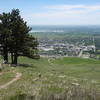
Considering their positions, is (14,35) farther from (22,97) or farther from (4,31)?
(22,97)

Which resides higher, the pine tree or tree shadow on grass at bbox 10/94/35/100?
the pine tree

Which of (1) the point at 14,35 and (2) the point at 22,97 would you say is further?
(1) the point at 14,35

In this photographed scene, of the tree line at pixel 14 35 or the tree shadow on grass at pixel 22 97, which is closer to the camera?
the tree shadow on grass at pixel 22 97

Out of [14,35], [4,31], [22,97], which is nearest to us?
[22,97]

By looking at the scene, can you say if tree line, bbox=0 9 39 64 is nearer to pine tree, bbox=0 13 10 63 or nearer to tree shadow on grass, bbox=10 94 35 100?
pine tree, bbox=0 13 10 63

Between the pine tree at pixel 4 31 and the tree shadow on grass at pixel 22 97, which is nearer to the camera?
the tree shadow on grass at pixel 22 97

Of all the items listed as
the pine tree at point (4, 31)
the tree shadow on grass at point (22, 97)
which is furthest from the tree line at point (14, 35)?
the tree shadow on grass at point (22, 97)

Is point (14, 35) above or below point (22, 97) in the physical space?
above

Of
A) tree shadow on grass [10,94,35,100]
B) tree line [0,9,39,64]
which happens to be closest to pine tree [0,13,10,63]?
tree line [0,9,39,64]

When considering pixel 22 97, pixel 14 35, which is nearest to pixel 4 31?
pixel 14 35

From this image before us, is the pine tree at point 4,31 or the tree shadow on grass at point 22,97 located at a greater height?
the pine tree at point 4,31

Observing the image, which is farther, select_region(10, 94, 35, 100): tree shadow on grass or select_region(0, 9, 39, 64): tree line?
select_region(0, 9, 39, 64): tree line

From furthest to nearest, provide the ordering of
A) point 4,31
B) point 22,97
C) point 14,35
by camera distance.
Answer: point 14,35
point 4,31
point 22,97

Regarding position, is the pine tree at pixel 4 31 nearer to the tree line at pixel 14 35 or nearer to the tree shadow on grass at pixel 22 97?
the tree line at pixel 14 35
